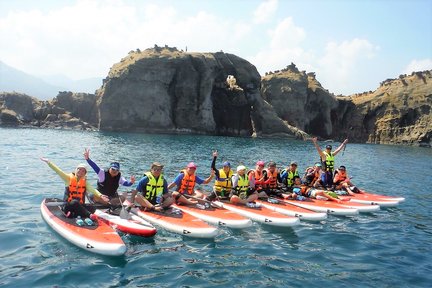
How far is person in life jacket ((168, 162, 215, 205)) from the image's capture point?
16.2 metres

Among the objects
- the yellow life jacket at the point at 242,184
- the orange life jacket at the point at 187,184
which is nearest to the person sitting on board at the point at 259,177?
the yellow life jacket at the point at 242,184

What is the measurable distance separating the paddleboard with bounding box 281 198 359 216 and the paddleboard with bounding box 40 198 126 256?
29.8 feet

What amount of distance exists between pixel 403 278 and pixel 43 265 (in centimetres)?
970

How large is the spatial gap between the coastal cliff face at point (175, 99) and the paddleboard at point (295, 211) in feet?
234

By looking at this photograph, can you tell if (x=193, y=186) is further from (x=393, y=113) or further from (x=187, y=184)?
(x=393, y=113)

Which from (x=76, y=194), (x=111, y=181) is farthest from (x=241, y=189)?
(x=76, y=194)

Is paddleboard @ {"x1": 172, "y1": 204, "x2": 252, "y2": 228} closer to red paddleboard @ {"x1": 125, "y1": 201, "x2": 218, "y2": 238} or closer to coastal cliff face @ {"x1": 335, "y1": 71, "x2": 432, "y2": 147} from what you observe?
red paddleboard @ {"x1": 125, "y1": 201, "x2": 218, "y2": 238}

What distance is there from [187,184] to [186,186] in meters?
0.10

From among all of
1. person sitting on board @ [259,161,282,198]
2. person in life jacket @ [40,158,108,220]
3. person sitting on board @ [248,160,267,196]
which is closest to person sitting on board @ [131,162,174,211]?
person in life jacket @ [40,158,108,220]

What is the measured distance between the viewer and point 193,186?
17.2 metres

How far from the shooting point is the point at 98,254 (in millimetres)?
11172

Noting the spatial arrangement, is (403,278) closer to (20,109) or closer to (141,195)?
(141,195)

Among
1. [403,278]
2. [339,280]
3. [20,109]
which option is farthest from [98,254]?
[20,109]

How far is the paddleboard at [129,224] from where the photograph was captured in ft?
41.3
